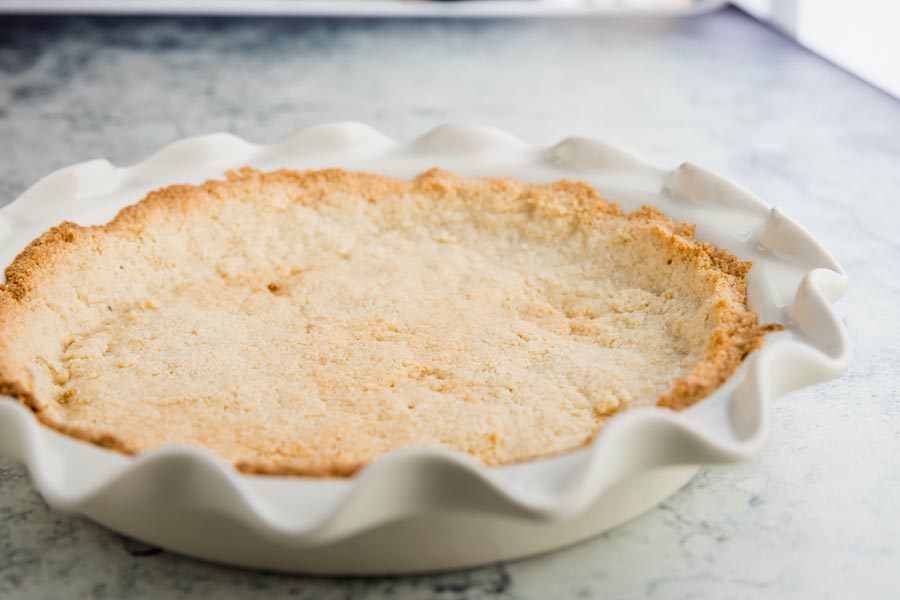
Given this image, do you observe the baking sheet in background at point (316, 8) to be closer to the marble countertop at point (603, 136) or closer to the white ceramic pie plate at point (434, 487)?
the marble countertop at point (603, 136)

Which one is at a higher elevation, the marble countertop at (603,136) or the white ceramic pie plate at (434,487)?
the white ceramic pie plate at (434,487)

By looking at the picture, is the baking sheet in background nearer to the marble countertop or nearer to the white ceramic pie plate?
the marble countertop

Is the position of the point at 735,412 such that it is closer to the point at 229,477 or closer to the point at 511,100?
the point at 229,477

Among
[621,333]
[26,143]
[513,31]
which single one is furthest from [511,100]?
[621,333]

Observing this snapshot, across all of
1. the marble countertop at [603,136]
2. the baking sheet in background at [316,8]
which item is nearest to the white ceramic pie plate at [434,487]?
the marble countertop at [603,136]

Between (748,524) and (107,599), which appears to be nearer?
(107,599)

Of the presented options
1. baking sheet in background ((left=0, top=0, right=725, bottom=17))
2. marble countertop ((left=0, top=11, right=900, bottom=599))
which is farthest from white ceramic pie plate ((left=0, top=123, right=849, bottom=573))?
baking sheet in background ((left=0, top=0, right=725, bottom=17))

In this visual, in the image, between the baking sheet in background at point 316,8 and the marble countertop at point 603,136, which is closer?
the marble countertop at point 603,136
